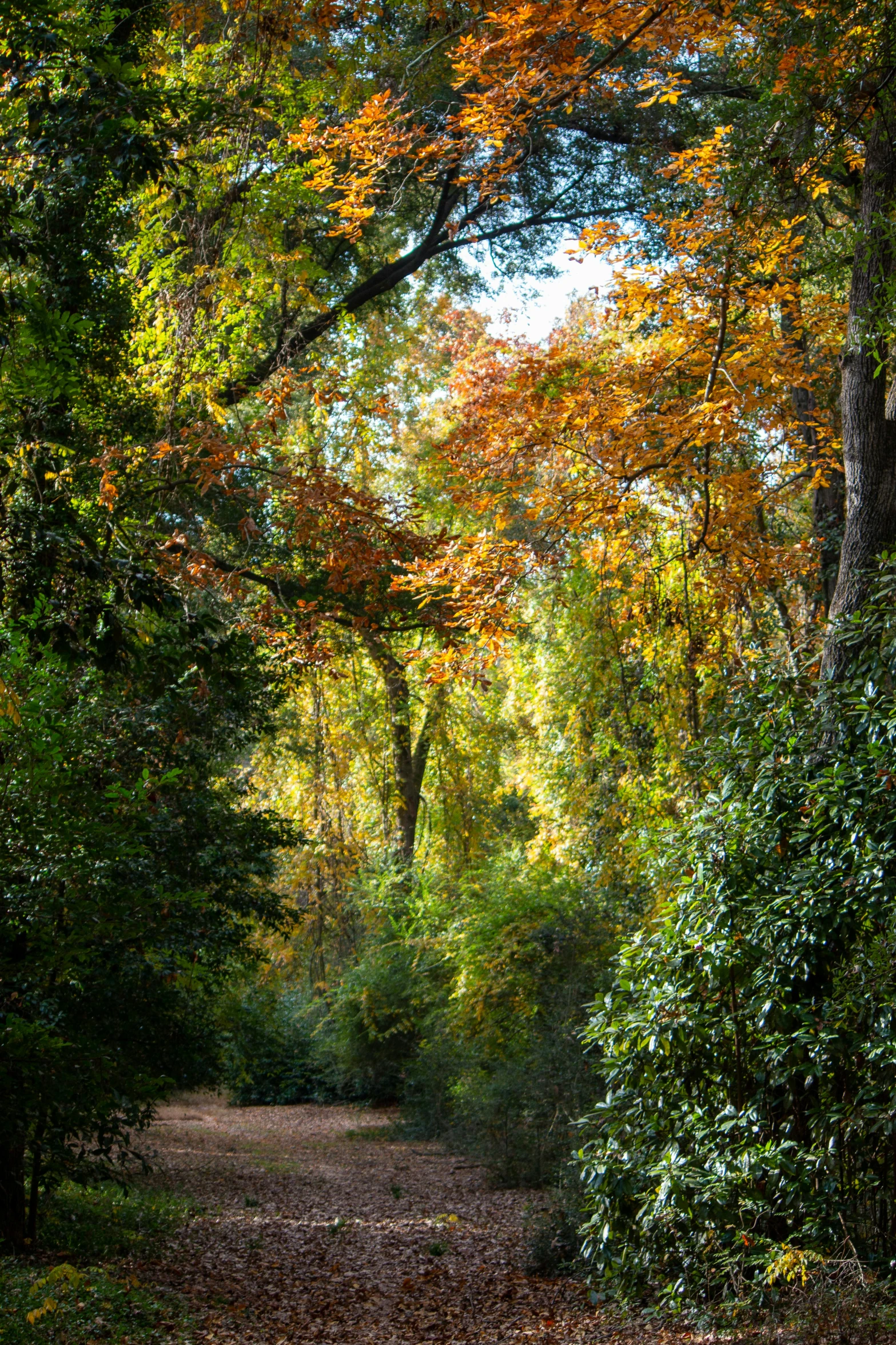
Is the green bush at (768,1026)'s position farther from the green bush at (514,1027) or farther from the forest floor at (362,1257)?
the green bush at (514,1027)

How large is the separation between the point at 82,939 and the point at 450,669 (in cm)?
283

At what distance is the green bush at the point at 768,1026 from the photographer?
440 centimetres

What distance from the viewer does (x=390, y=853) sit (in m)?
17.3

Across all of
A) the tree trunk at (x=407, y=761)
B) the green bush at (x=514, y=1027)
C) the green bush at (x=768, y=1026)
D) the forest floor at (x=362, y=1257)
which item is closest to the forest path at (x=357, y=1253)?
the forest floor at (x=362, y=1257)

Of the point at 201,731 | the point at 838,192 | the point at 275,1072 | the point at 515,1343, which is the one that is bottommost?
the point at 275,1072

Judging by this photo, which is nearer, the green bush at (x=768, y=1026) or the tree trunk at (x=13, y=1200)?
the green bush at (x=768, y=1026)

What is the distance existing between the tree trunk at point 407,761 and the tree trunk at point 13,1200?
11.0 meters

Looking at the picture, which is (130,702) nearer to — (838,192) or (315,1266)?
(315,1266)

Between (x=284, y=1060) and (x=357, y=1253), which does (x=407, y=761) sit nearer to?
(x=284, y=1060)

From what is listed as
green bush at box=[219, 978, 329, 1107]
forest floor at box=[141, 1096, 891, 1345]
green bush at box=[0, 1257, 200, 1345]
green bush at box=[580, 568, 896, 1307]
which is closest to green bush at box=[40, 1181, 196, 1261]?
forest floor at box=[141, 1096, 891, 1345]

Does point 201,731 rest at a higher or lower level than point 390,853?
higher

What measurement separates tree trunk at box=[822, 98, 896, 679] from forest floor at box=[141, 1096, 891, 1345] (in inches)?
141

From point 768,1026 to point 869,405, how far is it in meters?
3.32

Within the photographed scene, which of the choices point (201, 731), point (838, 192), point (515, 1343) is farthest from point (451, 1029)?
point (838, 192)
